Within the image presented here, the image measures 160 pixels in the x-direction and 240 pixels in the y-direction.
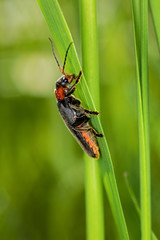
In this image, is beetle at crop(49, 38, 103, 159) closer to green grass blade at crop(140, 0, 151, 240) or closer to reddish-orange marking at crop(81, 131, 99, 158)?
reddish-orange marking at crop(81, 131, 99, 158)

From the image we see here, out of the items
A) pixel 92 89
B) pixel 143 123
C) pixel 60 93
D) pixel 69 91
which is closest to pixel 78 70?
pixel 92 89

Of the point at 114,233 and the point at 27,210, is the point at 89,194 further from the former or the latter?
the point at 27,210

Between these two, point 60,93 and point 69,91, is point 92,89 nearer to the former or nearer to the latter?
point 69,91

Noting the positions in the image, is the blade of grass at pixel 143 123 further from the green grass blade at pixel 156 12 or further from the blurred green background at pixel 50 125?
the blurred green background at pixel 50 125

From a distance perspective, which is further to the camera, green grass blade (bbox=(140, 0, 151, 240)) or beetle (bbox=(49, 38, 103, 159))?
beetle (bbox=(49, 38, 103, 159))

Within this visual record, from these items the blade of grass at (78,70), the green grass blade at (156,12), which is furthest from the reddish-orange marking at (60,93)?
the green grass blade at (156,12)

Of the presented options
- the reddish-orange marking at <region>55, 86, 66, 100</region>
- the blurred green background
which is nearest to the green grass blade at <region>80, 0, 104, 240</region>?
the reddish-orange marking at <region>55, 86, 66, 100</region>
